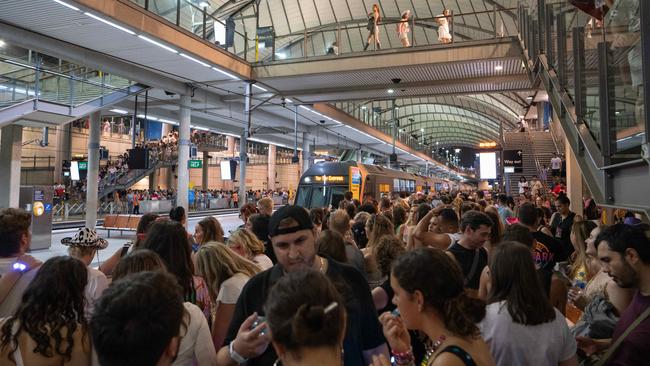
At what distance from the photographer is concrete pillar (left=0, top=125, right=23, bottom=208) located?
540 inches

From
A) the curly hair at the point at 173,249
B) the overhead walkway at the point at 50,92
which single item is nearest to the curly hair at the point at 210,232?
the curly hair at the point at 173,249

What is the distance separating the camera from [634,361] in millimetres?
1929

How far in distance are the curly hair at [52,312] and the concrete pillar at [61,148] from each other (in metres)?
33.1

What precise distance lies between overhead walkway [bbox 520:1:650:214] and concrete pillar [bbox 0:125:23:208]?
1559 cm

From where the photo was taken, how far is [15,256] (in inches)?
121

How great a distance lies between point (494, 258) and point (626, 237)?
81cm

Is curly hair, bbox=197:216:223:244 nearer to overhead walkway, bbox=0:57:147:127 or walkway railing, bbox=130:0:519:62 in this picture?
walkway railing, bbox=130:0:519:62

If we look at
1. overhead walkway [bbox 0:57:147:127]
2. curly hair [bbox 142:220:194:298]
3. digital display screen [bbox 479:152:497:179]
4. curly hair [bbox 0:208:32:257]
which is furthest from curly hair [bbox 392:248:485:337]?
digital display screen [bbox 479:152:497:179]

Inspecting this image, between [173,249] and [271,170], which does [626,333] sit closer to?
[173,249]

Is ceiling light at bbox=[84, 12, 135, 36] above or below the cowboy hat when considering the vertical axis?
above

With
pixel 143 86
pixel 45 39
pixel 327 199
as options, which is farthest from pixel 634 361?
pixel 143 86

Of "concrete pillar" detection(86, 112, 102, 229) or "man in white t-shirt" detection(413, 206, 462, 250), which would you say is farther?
"concrete pillar" detection(86, 112, 102, 229)

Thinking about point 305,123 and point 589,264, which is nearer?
point 589,264

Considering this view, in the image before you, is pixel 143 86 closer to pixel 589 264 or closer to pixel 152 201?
pixel 152 201
